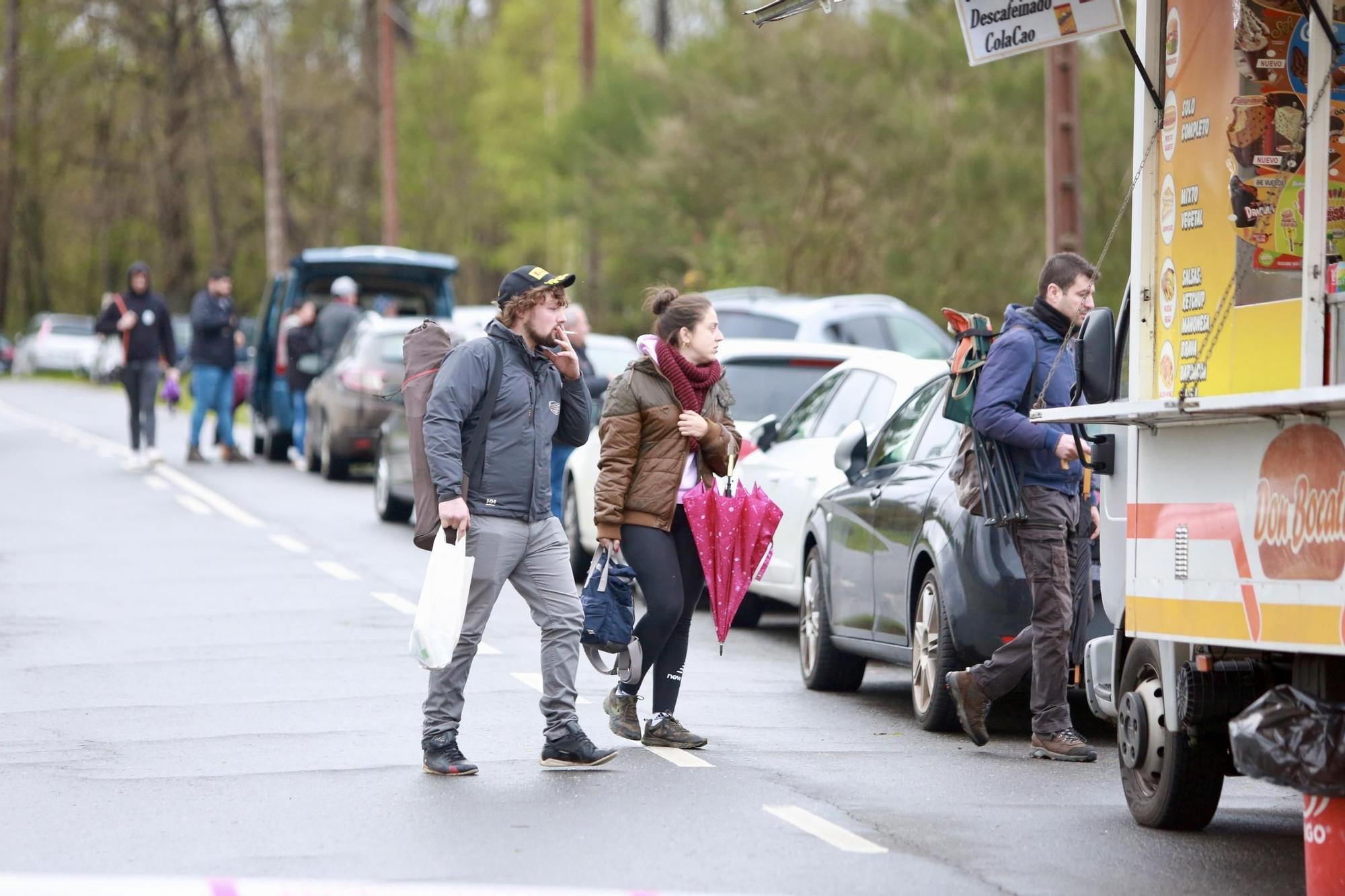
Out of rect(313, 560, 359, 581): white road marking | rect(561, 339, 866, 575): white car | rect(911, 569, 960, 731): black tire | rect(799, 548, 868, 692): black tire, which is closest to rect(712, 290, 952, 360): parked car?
rect(561, 339, 866, 575): white car

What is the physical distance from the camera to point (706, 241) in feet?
113

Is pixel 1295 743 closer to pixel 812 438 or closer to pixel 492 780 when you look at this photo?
pixel 492 780

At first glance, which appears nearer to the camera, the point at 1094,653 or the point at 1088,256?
the point at 1094,653

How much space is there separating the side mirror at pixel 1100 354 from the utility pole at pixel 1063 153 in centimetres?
1044

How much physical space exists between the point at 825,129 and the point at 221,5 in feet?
90.1

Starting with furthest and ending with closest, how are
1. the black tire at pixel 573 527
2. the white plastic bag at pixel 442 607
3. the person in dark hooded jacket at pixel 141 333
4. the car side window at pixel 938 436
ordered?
the person in dark hooded jacket at pixel 141 333, the black tire at pixel 573 527, the car side window at pixel 938 436, the white plastic bag at pixel 442 607

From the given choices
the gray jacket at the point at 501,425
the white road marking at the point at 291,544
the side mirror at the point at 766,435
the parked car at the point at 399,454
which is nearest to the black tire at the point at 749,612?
the side mirror at the point at 766,435

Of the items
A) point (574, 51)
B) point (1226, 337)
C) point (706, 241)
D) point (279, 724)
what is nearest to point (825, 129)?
point (706, 241)

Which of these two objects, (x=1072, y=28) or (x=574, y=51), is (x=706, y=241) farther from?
(x=574, y=51)

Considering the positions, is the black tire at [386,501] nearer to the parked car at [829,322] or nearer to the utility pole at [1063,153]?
the parked car at [829,322]

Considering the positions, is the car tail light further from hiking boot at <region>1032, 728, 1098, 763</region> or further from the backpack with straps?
hiking boot at <region>1032, 728, 1098, 763</region>

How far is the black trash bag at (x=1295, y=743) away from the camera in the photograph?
555 centimetres

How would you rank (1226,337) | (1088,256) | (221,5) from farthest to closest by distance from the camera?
1. (221,5)
2. (1088,256)
3. (1226,337)

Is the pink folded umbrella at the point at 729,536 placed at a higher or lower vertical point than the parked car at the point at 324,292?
lower
